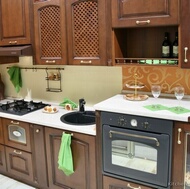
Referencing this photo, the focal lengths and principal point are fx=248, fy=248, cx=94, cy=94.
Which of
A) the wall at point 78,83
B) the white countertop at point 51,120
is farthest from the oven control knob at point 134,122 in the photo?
the wall at point 78,83

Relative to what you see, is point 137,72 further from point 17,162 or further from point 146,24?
point 17,162

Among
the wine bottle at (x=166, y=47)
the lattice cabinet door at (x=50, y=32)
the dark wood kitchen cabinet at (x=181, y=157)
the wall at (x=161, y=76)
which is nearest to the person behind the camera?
the dark wood kitchen cabinet at (x=181, y=157)

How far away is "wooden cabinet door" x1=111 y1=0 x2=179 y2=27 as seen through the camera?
1843 millimetres

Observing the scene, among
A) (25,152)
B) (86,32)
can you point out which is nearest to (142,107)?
(86,32)

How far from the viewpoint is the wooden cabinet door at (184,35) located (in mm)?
1768

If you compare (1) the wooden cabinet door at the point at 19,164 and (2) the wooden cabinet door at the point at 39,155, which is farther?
(1) the wooden cabinet door at the point at 19,164

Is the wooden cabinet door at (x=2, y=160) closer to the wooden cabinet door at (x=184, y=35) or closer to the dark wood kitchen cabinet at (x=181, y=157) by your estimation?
the dark wood kitchen cabinet at (x=181, y=157)

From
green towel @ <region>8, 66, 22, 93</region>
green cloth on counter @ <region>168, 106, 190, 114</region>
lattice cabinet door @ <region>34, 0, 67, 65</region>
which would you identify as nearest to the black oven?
green cloth on counter @ <region>168, 106, 190, 114</region>

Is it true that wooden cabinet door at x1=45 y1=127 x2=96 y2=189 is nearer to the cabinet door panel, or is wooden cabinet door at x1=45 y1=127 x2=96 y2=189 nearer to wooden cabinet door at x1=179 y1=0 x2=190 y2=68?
the cabinet door panel

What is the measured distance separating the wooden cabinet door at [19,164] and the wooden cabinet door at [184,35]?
5.74 feet

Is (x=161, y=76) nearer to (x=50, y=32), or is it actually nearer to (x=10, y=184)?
(x=50, y=32)

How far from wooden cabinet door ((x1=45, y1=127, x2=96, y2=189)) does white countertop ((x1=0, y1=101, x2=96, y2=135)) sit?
54mm

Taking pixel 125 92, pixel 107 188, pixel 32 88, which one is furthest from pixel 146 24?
pixel 32 88

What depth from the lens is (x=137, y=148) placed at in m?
1.95
